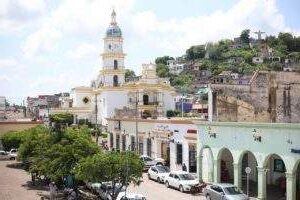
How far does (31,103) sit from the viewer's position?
16450cm

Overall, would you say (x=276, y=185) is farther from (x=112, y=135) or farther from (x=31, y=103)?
(x=31, y=103)

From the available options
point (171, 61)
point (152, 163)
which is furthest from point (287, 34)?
point (152, 163)

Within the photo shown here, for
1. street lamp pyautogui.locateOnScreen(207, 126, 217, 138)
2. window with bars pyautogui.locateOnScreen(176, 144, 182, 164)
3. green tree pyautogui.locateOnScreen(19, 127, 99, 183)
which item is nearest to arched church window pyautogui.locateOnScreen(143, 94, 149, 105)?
window with bars pyautogui.locateOnScreen(176, 144, 182, 164)

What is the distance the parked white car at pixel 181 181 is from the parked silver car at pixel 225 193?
3.50m

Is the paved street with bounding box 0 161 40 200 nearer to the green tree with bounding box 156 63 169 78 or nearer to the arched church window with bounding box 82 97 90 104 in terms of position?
the arched church window with bounding box 82 97 90 104

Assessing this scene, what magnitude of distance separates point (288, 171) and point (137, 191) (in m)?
10.1

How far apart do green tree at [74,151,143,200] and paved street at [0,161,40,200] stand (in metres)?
7.37

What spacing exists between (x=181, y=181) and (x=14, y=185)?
40.4 ft

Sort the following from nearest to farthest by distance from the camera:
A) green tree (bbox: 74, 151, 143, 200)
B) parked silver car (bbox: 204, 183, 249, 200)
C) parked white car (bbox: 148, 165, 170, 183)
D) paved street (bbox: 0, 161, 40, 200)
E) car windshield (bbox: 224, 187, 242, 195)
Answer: green tree (bbox: 74, 151, 143, 200), parked silver car (bbox: 204, 183, 249, 200), car windshield (bbox: 224, 187, 242, 195), paved street (bbox: 0, 161, 40, 200), parked white car (bbox: 148, 165, 170, 183)

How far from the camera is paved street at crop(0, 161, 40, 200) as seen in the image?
3312 cm

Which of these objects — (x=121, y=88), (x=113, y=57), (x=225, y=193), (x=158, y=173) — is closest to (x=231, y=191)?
(x=225, y=193)

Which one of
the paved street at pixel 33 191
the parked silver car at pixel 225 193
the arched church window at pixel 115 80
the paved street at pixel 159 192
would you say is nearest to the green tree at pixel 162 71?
the arched church window at pixel 115 80

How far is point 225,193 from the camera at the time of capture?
27.3 meters

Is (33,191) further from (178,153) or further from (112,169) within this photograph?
(178,153)
